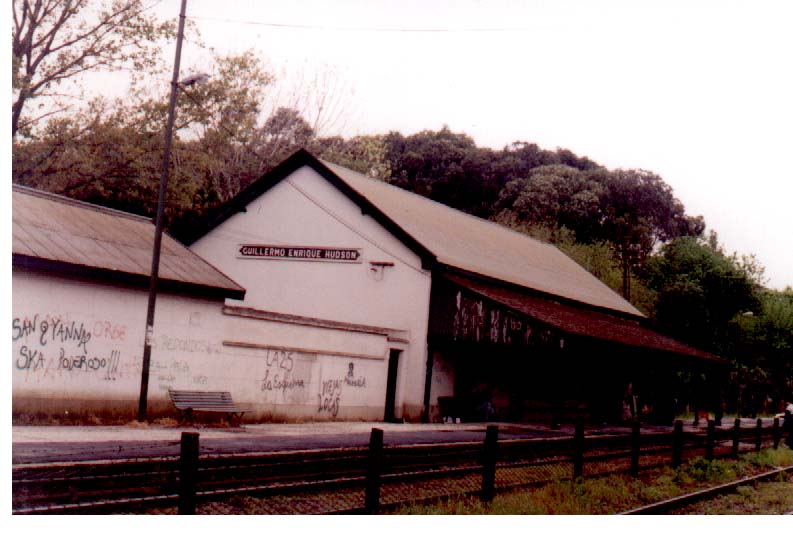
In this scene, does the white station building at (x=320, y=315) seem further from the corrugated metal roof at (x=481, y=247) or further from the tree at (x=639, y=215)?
the tree at (x=639, y=215)

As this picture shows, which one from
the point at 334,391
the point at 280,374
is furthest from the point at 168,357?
the point at 334,391

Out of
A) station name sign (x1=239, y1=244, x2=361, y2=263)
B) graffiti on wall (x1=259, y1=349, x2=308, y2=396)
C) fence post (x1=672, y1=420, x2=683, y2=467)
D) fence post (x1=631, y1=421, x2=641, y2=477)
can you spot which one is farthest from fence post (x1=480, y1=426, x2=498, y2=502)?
station name sign (x1=239, y1=244, x2=361, y2=263)

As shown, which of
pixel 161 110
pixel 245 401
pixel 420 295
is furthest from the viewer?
pixel 161 110

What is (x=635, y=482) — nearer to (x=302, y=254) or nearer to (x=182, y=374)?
(x=182, y=374)

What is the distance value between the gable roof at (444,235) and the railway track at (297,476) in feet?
47.6

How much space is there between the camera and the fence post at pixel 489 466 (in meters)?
11.1

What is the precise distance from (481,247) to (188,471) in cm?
2610

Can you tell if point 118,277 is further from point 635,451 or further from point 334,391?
point 635,451

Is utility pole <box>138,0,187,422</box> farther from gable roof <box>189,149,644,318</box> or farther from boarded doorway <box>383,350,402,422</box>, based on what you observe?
gable roof <box>189,149,644,318</box>

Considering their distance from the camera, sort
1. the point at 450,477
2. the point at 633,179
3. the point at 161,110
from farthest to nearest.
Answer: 1. the point at 633,179
2. the point at 161,110
3. the point at 450,477

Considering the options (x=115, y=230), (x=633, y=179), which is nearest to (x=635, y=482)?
(x=115, y=230)

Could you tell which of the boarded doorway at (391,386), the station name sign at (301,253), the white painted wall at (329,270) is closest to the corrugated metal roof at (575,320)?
the white painted wall at (329,270)
